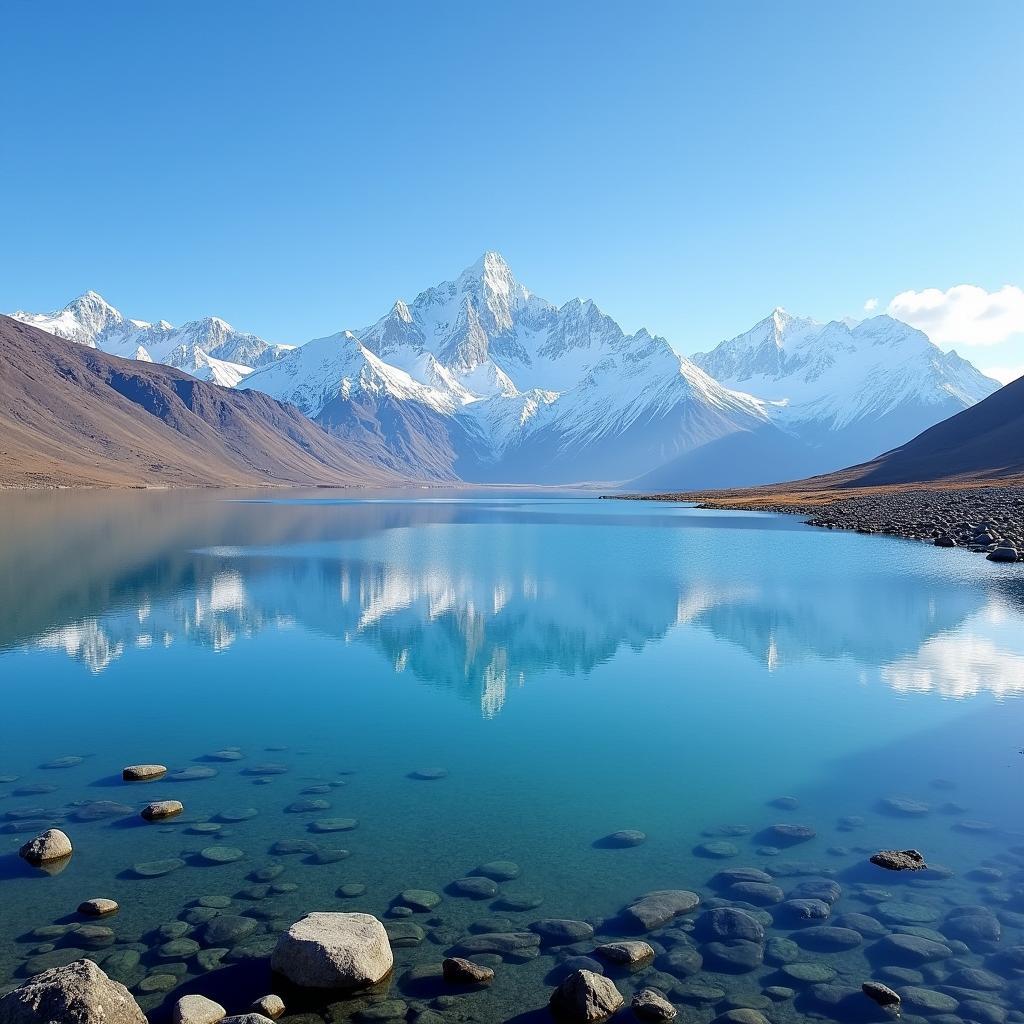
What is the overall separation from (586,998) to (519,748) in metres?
10.5

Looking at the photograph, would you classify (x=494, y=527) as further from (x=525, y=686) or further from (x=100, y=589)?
(x=525, y=686)

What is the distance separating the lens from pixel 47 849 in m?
13.6

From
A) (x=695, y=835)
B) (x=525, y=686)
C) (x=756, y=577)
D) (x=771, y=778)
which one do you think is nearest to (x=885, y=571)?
(x=756, y=577)

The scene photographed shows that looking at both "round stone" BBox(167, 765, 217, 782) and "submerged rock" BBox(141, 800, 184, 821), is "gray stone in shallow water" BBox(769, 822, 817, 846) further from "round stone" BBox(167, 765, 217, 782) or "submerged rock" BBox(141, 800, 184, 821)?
"round stone" BBox(167, 765, 217, 782)

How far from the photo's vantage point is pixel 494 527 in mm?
107062

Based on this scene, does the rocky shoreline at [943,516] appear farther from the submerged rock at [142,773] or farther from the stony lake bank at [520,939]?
the submerged rock at [142,773]

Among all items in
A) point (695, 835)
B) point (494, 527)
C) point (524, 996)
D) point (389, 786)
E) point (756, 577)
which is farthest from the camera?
point (494, 527)

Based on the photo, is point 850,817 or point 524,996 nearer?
point 524,996

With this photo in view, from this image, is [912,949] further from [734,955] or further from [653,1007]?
Answer: [653,1007]

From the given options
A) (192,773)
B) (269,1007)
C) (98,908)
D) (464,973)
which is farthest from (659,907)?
(192,773)

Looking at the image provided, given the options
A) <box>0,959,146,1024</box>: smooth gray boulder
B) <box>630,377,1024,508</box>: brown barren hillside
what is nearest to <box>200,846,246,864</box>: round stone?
<box>0,959,146,1024</box>: smooth gray boulder

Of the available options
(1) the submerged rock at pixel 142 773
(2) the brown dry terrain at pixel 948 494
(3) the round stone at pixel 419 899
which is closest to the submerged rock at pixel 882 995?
(3) the round stone at pixel 419 899

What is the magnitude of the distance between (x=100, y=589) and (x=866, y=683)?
37701 millimetres

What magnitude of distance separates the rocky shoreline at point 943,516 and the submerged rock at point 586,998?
5620cm
